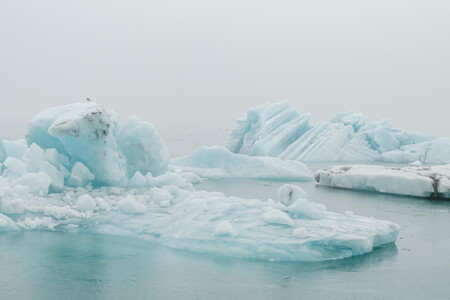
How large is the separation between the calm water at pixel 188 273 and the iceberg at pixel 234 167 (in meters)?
8.56

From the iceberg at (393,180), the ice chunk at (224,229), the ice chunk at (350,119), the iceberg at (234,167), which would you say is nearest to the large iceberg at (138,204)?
the ice chunk at (224,229)

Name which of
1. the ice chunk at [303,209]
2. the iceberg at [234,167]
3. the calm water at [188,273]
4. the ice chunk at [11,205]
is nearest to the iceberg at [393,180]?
the iceberg at [234,167]

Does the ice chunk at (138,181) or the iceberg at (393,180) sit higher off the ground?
the iceberg at (393,180)

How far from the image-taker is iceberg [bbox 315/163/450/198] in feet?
41.5

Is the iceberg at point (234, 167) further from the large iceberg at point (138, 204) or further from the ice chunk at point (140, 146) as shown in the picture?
the large iceberg at point (138, 204)

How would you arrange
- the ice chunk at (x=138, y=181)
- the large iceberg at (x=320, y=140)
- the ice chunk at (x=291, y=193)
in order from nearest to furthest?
the ice chunk at (x=291, y=193)
the ice chunk at (x=138, y=181)
the large iceberg at (x=320, y=140)

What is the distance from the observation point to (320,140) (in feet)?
77.9

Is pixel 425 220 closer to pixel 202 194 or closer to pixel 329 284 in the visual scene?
pixel 202 194

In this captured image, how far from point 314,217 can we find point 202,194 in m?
2.29

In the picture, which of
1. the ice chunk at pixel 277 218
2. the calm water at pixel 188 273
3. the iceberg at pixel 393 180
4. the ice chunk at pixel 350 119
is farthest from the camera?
the ice chunk at pixel 350 119

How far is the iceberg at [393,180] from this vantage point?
12.6 m

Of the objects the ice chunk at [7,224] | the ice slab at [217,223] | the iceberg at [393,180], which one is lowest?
the ice chunk at [7,224]

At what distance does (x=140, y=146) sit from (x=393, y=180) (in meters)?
6.25

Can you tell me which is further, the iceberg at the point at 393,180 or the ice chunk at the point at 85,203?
the iceberg at the point at 393,180
